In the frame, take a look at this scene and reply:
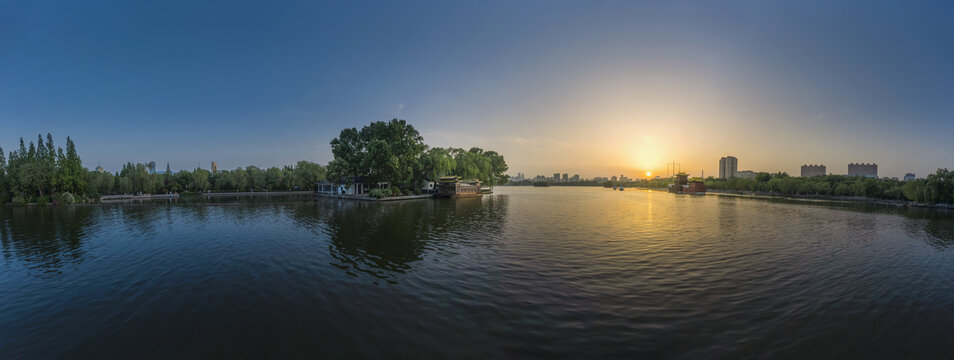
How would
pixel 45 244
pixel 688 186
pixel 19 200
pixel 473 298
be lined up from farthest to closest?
pixel 688 186 → pixel 19 200 → pixel 45 244 → pixel 473 298

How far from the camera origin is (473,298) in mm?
10938

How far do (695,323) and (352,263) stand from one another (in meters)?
14.3

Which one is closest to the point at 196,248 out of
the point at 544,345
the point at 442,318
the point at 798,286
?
the point at 442,318

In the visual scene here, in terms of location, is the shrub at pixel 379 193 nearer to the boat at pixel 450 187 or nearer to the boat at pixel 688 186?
the boat at pixel 450 187

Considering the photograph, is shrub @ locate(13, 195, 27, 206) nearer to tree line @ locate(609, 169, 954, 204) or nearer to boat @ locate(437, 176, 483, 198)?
boat @ locate(437, 176, 483, 198)

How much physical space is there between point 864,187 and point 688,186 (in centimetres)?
4856

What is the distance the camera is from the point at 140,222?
31.7m

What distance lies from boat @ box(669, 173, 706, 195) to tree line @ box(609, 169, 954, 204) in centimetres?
1833

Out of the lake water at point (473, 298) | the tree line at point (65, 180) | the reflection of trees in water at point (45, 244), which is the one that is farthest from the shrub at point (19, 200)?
the lake water at point (473, 298)

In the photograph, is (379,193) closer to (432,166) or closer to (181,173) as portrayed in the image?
(432,166)

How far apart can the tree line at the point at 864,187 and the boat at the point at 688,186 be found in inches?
722

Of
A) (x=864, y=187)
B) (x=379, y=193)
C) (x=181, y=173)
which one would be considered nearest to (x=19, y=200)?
(x=181, y=173)

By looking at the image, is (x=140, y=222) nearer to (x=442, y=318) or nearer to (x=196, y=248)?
(x=196, y=248)

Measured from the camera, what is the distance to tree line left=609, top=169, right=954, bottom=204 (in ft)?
189
